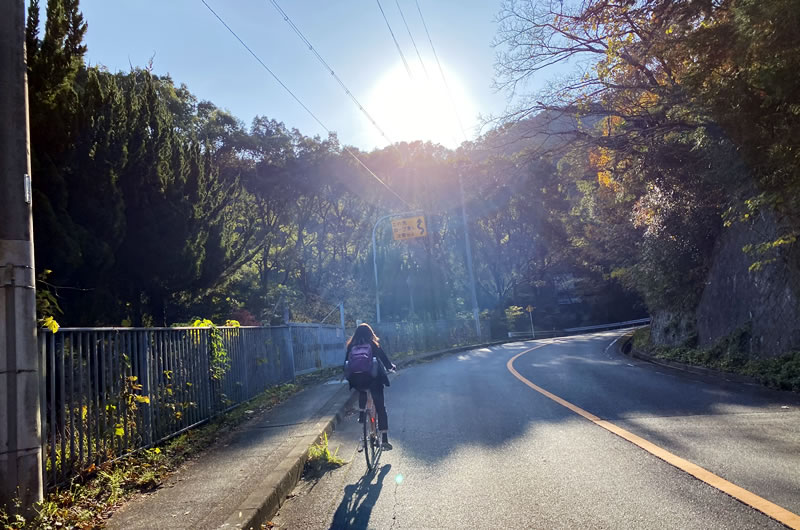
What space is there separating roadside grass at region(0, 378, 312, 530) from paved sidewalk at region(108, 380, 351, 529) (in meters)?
0.15

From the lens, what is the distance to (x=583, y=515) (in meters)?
4.94

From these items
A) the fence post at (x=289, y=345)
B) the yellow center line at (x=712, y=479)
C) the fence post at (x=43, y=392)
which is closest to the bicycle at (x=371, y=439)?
the yellow center line at (x=712, y=479)

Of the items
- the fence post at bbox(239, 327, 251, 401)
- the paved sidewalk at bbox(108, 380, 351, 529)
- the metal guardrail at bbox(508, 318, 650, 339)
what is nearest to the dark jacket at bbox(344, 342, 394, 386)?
the paved sidewalk at bbox(108, 380, 351, 529)

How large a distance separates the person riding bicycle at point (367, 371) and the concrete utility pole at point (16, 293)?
11.9 ft

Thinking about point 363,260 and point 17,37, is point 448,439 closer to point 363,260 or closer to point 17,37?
point 17,37

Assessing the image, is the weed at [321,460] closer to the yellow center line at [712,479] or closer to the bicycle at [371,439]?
the bicycle at [371,439]

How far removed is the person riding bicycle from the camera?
7.82 meters

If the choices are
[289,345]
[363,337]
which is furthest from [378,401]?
[289,345]

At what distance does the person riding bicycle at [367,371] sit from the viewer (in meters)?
7.82

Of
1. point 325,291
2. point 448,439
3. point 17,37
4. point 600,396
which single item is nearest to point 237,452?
A: point 448,439

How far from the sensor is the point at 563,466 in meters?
6.54

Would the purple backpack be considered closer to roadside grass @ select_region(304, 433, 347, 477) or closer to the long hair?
the long hair

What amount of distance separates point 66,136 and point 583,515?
6936mm

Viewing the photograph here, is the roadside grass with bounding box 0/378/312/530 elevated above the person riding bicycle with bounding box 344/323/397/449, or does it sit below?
below
